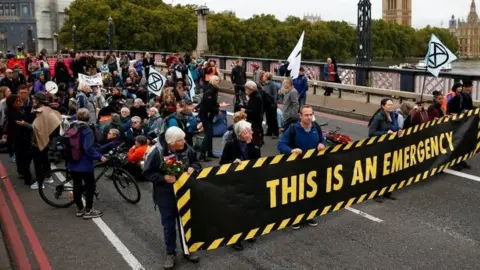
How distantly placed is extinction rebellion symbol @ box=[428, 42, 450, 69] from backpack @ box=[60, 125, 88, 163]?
807cm

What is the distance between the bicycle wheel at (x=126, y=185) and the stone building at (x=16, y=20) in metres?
122

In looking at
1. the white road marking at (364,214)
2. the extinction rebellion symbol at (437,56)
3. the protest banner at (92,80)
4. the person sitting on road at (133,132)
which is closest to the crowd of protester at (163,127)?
the person sitting on road at (133,132)

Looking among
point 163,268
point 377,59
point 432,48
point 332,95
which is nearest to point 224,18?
point 377,59

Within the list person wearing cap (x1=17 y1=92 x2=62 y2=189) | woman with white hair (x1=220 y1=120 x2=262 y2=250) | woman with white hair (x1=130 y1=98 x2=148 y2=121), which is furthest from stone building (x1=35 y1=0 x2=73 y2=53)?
→ woman with white hair (x1=220 y1=120 x2=262 y2=250)

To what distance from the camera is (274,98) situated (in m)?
14.0

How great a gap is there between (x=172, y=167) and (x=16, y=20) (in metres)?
128

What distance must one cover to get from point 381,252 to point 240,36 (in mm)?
100362

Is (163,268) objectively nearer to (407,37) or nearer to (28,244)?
(28,244)

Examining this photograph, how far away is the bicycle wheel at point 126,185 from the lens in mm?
8961

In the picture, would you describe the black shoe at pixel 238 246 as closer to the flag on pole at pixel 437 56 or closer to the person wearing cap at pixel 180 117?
the person wearing cap at pixel 180 117

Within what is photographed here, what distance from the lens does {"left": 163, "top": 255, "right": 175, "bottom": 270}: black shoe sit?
6336 mm

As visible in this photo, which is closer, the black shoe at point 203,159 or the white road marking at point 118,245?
the white road marking at point 118,245

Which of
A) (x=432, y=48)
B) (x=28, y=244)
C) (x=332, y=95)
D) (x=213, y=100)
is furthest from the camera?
(x=332, y=95)

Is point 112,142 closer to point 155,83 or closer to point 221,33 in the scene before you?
point 155,83
